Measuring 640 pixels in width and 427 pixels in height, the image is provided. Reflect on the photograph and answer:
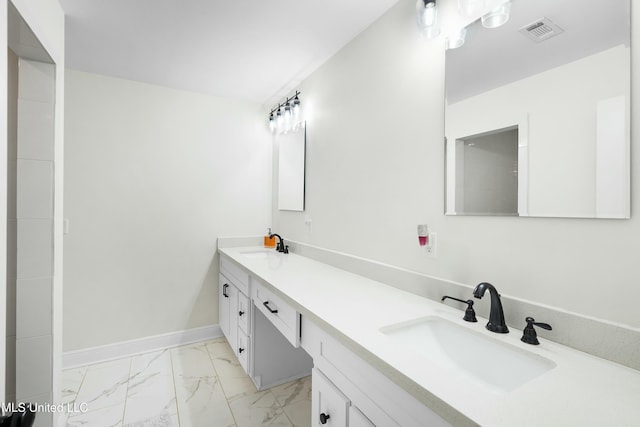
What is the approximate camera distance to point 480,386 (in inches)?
37.1

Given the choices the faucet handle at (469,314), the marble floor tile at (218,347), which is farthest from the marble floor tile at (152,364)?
the faucet handle at (469,314)

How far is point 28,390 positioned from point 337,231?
186 cm

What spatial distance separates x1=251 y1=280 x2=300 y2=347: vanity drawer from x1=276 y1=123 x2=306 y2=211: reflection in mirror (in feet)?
2.98

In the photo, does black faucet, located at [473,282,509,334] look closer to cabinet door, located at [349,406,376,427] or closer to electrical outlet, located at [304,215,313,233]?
cabinet door, located at [349,406,376,427]

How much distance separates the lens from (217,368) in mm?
2354

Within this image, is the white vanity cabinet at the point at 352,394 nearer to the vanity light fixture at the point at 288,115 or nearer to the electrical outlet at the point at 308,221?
the electrical outlet at the point at 308,221

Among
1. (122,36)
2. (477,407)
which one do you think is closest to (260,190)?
(122,36)

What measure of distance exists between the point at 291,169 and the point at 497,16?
74.4 inches

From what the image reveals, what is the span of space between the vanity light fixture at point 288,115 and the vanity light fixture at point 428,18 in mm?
1383

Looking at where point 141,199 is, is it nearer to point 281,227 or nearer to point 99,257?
point 99,257

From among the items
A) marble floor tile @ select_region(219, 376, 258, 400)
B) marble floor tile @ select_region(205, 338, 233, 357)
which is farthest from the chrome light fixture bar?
marble floor tile @ select_region(205, 338, 233, 357)

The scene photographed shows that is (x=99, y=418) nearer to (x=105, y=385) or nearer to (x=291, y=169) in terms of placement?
(x=105, y=385)

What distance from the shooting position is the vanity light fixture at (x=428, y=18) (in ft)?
4.33

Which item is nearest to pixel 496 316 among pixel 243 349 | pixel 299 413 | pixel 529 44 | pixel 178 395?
pixel 529 44
